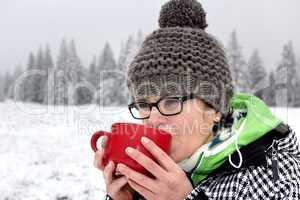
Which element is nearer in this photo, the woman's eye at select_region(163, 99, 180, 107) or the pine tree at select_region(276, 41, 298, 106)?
the woman's eye at select_region(163, 99, 180, 107)

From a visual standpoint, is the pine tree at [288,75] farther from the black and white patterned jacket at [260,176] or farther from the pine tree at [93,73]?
the black and white patterned jacket at [260,176]

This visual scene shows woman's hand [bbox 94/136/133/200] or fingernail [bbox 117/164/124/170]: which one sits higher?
fingernail [bbox 117/164/124/170]

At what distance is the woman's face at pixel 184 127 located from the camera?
207 centimetres

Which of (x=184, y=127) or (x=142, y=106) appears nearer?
(x=184, y=127)

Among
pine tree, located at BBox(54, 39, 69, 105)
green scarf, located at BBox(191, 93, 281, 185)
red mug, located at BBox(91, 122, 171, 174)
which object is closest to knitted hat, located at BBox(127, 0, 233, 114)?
green scarf, located at BBox(191, 93, 281, 185)

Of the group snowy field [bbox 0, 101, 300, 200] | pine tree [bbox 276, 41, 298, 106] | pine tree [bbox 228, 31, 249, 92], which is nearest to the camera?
snowy field [bbox 0, 101, 300, 200]

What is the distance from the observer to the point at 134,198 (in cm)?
232

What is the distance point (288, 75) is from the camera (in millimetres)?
44688

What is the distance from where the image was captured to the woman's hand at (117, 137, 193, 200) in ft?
5.89

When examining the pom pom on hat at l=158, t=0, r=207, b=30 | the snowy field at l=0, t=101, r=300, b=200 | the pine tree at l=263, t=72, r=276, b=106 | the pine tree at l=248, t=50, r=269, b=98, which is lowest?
the snowy field at l=0, t=101, r=300, b=200

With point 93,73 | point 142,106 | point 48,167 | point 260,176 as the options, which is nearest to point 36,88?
point 93,73

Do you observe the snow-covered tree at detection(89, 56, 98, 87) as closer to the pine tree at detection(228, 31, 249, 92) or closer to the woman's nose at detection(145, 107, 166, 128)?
the pine tree at detection(228, 31, 249, 92)

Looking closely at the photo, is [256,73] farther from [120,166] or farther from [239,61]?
[120,166]

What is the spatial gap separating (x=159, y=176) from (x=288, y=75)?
4655 centimetres
